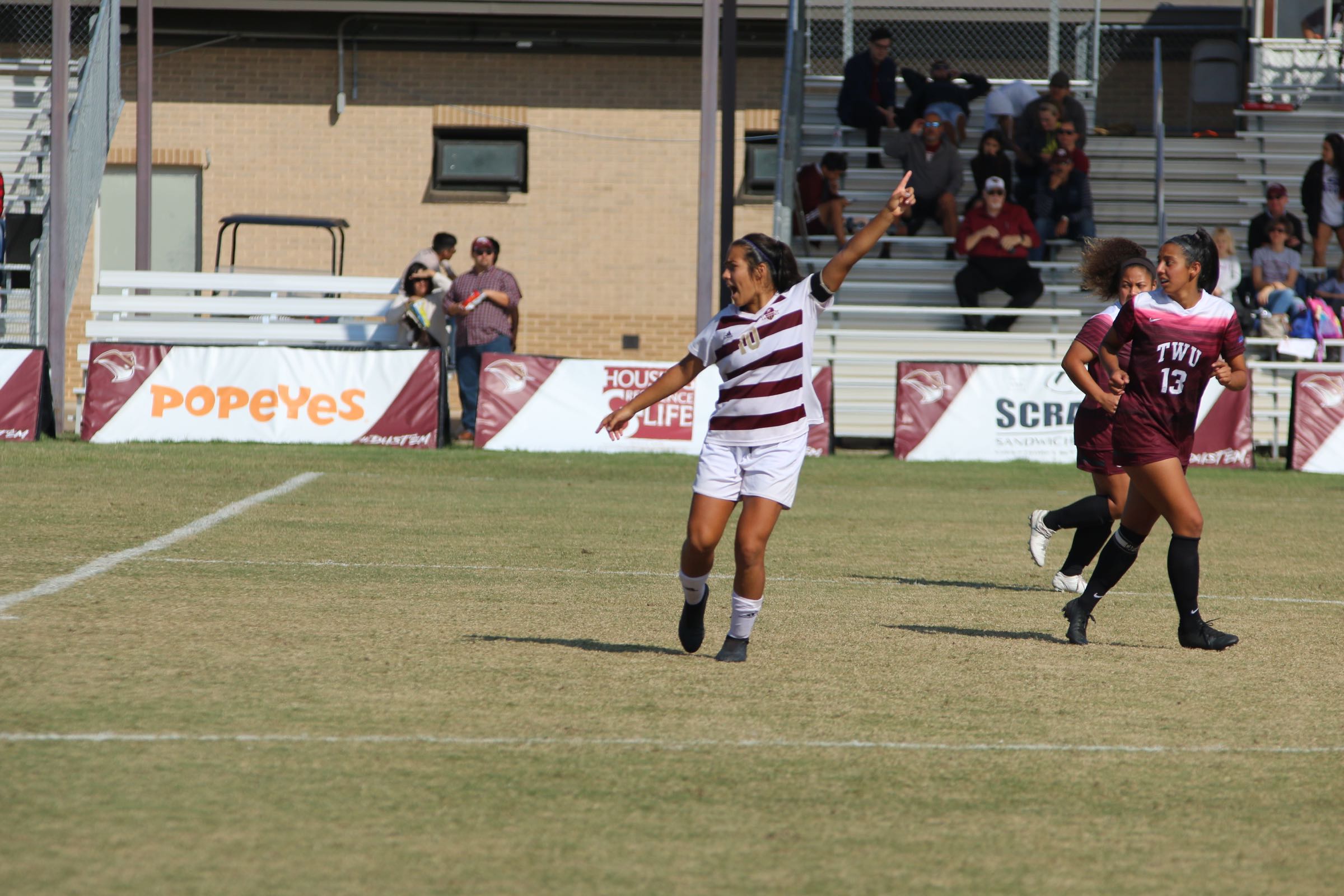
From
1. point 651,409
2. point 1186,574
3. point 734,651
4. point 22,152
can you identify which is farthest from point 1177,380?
point 22,152

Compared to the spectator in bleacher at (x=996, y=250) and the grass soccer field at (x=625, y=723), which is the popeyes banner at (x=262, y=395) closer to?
the grass soccer field at (x=625, y=723)

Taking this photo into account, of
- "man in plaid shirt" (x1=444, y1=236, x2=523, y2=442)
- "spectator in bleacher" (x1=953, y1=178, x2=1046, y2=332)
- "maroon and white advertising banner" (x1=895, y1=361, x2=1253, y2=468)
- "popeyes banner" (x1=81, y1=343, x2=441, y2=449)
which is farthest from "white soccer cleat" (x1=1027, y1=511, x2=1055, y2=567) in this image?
"spectator in bleacher" (x1=953, y1=178, x2=1046, y2=332)

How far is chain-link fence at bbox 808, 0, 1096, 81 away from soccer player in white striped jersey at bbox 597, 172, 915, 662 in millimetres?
18746

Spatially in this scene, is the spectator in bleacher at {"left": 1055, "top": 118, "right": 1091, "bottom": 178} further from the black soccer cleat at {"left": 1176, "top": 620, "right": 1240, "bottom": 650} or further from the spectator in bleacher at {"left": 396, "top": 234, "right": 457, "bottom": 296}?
the black soccer cleat at {"left": 1176, "top": 620, "right": 1240, "bottom": 650}

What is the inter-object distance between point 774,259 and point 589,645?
185 cm

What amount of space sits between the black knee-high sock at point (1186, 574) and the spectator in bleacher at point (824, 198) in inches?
589

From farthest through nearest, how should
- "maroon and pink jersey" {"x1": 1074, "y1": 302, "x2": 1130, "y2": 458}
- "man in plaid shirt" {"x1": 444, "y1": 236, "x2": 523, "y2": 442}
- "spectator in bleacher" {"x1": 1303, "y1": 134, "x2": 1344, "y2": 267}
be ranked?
"spectator in bleacher" {"x1": 1303, "y1": 134, "x2": 1344, "y2": 267} → "man in plaid shirt" {"x1": 444, "y1": 236, "x2": 523, "y2": 442} → "maroon and pink jersey" {"x1": 1074, "y1": 302, "x2": 1130, "y2": 458}

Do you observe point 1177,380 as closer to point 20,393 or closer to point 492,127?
point 20,393

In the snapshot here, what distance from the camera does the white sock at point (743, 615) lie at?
6.70 m

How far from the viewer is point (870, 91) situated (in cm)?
2341

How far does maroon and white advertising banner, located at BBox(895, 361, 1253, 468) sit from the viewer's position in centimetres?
1803

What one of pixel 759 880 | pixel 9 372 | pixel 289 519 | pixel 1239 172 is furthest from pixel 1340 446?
pixel 759 880

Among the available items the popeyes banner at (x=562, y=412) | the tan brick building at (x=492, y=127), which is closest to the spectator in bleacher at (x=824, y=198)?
the tan brick building at (x=492, y=127)

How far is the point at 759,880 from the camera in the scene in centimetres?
398
